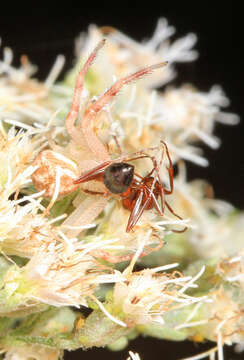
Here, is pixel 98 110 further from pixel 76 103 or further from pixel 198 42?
pixel 198 42

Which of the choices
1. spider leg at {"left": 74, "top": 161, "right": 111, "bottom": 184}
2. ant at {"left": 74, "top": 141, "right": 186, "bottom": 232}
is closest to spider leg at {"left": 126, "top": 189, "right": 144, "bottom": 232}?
ant at {"left": 74, "top": 141, "right": 186, "bottom": 232}

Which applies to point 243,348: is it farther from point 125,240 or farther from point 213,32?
point 213,32

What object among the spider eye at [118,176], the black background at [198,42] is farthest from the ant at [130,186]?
the black background at [198,42]

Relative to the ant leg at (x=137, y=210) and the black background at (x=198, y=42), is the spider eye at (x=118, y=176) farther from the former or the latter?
the black background at (x=198, y=42)

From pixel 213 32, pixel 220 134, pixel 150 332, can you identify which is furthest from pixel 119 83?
pixel 213 32

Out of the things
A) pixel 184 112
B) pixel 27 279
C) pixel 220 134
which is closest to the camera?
pixel 27 279

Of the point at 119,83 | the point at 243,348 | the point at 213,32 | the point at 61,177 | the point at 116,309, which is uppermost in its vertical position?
the point at 213,32
